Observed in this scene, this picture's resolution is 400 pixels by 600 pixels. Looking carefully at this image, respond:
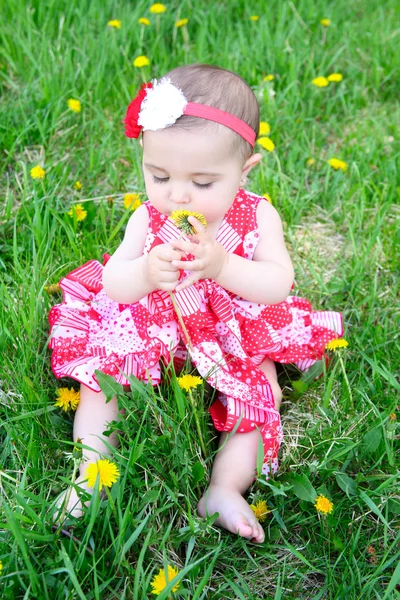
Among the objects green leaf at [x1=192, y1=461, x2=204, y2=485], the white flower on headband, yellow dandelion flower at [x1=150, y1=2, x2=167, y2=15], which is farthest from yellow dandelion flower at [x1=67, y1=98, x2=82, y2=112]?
green leaf at [x1=192, y1=461, x2=204, y2=485]

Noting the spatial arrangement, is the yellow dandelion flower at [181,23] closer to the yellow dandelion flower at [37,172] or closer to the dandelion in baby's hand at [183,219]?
the yellow dandelion flower at [37,172]

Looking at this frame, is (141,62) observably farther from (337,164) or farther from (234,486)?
(234,486)

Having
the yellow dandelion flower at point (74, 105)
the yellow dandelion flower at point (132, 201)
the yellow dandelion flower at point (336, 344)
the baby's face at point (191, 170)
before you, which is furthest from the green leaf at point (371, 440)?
the yellow dandelion flower at point (74, 105)

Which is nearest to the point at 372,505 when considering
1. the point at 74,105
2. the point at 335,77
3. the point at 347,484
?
the point at 347,484

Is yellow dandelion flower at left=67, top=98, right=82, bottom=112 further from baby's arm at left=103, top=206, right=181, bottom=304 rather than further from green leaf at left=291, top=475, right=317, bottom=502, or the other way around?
green leaf at left=291, top=475, right=317, bottom=502

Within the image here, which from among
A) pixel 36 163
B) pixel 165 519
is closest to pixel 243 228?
pixel 165 519

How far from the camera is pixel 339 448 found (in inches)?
60.6

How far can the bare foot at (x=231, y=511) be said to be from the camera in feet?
4.60

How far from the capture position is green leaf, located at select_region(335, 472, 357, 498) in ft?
4.87

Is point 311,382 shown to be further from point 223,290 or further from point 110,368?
point 110,368

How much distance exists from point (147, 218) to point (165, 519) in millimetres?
744

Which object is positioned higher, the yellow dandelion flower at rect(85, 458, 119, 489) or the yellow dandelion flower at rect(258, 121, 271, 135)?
the yellow dandelion flower at rect(258, 121, 271, 135)

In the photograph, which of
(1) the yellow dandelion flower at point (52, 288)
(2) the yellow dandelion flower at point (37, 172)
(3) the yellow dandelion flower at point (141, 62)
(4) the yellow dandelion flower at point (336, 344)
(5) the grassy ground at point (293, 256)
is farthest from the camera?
(3) the yellow dandelion flower at point (141, 62)

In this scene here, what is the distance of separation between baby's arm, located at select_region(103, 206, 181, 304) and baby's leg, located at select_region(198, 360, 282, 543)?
0.40m
